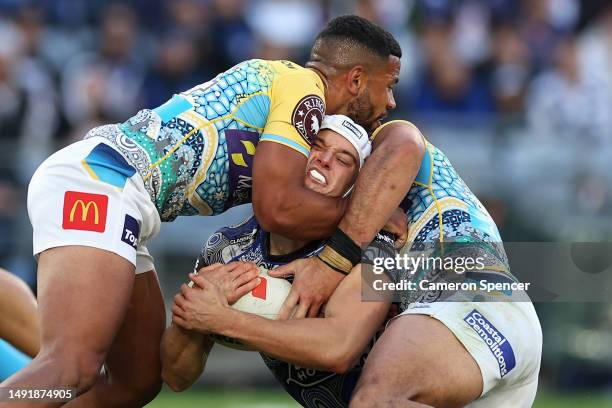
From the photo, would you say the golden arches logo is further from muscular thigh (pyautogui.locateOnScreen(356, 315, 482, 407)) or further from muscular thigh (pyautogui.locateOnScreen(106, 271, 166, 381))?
muscular thigh (pyautogui.locateOnScreen(356, 315, 482, 407))

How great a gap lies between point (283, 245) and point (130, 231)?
0.85 m

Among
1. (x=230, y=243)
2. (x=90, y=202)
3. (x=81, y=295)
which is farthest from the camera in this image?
(x=230, y=243)

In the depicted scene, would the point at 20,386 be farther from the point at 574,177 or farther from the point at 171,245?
the point at 574,177

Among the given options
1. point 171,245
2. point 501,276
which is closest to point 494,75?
point 171,245

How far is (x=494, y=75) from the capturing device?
1284 centimetres

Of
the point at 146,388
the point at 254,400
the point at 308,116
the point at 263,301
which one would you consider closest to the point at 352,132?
the point at 308,116

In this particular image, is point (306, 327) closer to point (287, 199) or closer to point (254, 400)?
point (287, 199)

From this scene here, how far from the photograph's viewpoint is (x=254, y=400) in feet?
34.4

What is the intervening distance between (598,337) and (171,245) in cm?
431

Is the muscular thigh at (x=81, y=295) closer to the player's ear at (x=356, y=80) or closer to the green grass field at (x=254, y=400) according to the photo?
the player's ear at (x=356, y=80)

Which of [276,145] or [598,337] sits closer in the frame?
[276,145]

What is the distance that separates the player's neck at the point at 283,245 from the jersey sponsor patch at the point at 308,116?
53 cm

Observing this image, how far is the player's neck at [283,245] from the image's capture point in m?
5.89

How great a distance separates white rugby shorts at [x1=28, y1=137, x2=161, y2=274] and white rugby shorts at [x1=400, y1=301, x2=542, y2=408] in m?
1.43
